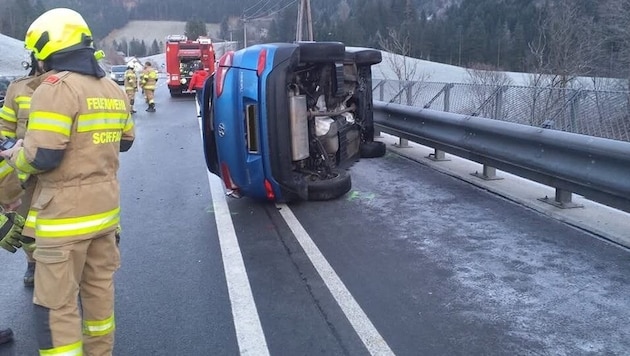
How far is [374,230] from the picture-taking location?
5332mm

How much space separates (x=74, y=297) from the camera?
2.78m

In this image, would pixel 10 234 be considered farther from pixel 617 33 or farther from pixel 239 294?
pixel 617 33

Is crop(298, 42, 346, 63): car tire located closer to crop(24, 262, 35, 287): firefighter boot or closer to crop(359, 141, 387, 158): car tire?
crop(359, 141, 387, 158): car tire

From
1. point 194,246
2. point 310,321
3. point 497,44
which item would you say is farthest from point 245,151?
point 497,44

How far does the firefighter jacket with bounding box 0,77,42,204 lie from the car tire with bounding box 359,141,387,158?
5.47 m

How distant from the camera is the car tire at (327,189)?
6.28 metres

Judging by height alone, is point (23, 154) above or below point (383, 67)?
above

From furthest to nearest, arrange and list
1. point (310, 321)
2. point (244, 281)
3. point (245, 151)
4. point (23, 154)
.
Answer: point (245, 151) < point (244, 281) < point (310, 321) < point (23, 154)

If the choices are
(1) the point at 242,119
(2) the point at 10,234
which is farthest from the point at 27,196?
(1) the point at 242,119

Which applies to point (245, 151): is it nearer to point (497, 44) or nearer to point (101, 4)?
point (497, 44)

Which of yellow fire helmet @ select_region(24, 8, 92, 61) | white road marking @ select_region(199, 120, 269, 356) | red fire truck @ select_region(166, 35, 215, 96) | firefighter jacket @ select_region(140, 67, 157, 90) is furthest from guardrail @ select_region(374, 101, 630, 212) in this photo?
red fire truck @ select_region(166, 35, 215, 96)

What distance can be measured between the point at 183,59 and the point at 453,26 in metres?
52.3

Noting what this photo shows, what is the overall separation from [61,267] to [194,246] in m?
2.38

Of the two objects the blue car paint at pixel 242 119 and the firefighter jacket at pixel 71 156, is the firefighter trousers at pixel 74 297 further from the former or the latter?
the blue car paint at pixel 242 119
